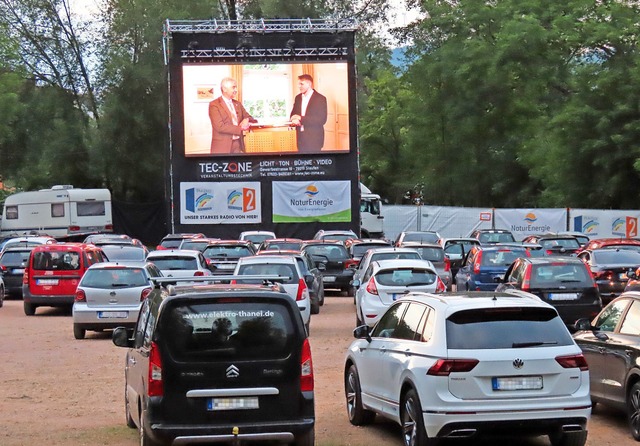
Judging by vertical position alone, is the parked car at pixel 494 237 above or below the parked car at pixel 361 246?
below

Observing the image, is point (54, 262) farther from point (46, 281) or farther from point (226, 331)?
point (226, 331)

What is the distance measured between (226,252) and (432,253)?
18.8ft

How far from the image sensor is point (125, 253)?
31.5m

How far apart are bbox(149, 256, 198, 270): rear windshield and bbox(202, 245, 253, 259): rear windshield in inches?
173

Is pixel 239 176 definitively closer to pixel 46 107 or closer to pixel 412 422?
pixel 46 107

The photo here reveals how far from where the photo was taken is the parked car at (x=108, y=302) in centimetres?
2195

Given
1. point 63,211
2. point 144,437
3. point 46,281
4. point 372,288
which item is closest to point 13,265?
point 46,281

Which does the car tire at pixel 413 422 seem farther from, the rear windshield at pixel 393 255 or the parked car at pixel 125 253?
the parked car at pixel 125 253

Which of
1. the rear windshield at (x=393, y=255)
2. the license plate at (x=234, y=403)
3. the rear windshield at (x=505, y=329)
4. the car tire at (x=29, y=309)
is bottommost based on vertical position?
the car tire at (x=29, y=309)

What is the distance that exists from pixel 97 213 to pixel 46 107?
15916 mm

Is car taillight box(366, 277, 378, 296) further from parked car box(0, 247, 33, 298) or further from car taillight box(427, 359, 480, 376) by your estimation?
parked car box(0, 247, 33, 298)

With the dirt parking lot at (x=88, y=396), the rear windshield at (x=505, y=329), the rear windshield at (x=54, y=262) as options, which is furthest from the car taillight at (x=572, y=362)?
the rear windshield at (x=54, y=262)

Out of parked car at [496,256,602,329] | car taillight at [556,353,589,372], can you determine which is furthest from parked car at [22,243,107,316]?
car taillight at [556,353,589,372]

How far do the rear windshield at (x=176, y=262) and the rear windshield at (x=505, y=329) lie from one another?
17.2 meters
